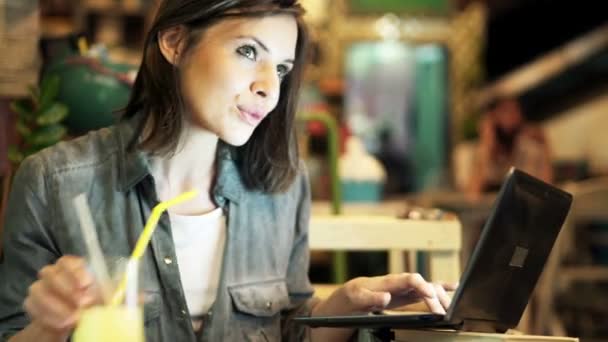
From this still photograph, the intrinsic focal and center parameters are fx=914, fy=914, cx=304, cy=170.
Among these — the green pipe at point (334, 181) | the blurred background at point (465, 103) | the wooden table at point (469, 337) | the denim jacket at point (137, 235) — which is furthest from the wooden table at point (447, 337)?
the blurred background at point (465, 103)

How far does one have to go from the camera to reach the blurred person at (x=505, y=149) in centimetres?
530

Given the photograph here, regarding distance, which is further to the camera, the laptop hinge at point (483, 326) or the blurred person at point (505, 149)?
the blurred person at point (505, 149)

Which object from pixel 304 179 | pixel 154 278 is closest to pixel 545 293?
pixel 304 179

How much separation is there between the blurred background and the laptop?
6.56 ft

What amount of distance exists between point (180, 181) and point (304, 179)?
27cm

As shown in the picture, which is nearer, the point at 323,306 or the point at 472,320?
the point at 472,320

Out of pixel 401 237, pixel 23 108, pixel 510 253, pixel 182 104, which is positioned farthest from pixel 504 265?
pixel 23 108

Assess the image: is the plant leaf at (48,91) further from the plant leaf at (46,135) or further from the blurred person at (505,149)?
the blurred person at (505,149)

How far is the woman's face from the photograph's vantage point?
1436 millimetres

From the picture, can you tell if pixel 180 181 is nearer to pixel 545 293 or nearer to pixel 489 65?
pixel 545 293

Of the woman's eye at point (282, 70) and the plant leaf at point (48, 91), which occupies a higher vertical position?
the woman's eye at point (282, 70)

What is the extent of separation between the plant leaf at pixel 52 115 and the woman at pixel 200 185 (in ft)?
1.32

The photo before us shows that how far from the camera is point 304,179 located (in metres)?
1.74

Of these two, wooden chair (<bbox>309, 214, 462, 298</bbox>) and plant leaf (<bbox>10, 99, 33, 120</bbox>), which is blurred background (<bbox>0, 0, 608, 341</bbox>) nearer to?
wooden chair (<bbox>309, 214, 462, 298</bbox>)
